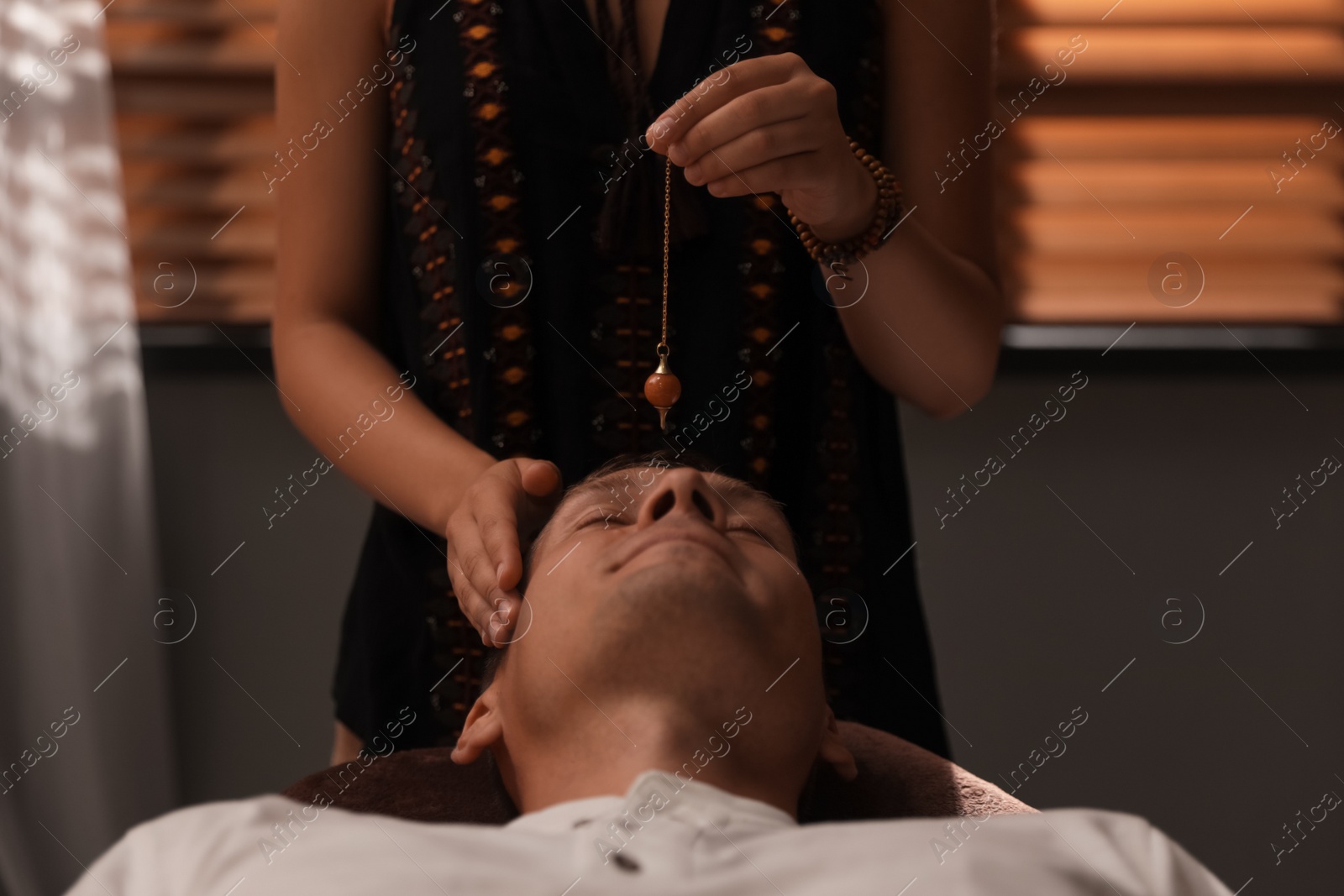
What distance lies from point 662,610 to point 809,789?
0.80ft

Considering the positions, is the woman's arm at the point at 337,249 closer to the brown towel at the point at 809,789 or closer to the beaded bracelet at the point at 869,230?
the brown towel at the point at 809,789

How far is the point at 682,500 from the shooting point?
2.70 ft

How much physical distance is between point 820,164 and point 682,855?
1.58 feet

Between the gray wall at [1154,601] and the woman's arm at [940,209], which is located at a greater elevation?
the woman's arm at [940,209]

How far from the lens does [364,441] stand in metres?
0.93

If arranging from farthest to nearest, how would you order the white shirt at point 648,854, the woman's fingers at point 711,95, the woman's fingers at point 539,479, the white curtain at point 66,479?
the white curtain at point 66,479, the woman's fingers at point 539,479, the woman's fingers at point 711,95, the white shirt at point 648,854

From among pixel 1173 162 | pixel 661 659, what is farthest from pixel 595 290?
pixel 1173 162

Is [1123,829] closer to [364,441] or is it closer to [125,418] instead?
[364,441]

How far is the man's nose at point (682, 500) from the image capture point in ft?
2.69

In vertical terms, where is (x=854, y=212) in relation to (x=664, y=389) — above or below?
above

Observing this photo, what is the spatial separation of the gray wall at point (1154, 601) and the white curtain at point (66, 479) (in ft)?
1.06

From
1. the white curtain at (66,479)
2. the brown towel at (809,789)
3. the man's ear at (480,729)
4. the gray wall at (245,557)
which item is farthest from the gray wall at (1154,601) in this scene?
the man's ear at (480,729)

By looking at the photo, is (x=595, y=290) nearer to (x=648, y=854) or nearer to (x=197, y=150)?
(x=648, y=854)

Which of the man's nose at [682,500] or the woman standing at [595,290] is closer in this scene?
the man's nose at [682,500]
